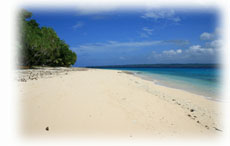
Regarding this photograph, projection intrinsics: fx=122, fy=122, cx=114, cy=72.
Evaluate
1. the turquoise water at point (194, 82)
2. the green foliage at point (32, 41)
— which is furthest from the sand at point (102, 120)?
the green foliage at point (32, 41)

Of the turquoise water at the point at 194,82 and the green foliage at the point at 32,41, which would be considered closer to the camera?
the turquoise water at the point at 194,82

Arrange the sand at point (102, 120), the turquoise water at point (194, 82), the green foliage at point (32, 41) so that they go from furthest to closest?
the green foliage at point (32, 41)
the turquoise water at point (194, 82)
the sand at point (102, 120)

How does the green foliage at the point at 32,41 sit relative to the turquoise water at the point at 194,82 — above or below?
above

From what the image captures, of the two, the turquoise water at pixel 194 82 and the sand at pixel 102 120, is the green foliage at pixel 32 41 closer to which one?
the turquoise water at pixel 194 82

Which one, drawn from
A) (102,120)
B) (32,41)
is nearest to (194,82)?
(102,120)

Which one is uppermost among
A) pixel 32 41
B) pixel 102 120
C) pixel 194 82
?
pixel 32 41

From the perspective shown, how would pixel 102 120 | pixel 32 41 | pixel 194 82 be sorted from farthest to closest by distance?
pixel 32 41 → pixel 194 82 → pixel 102 120

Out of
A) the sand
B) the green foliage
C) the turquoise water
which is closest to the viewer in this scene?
the sand

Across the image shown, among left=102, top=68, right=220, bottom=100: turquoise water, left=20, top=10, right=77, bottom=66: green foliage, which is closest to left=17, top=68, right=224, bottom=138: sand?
left=102, top=68, right=220, bottom=100: turquoise water

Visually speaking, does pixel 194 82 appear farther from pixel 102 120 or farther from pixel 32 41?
pixel 32 41

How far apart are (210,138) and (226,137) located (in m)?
0.62

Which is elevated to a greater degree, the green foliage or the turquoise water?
the green foliage

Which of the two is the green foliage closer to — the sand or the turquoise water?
the turquoise water

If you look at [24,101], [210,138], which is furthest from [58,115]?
[210,138]
